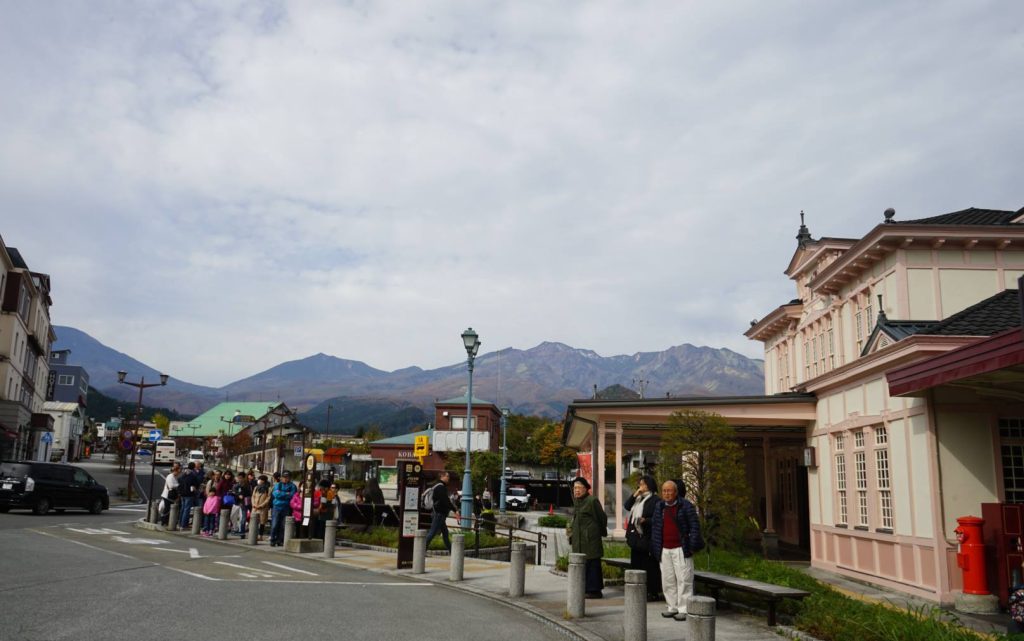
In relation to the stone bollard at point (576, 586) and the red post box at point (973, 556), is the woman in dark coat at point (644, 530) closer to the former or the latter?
the stone bollard at point (576, 586)

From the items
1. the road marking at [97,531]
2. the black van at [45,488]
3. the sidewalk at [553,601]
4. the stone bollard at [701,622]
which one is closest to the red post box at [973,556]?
the sidewalk at [553,601]

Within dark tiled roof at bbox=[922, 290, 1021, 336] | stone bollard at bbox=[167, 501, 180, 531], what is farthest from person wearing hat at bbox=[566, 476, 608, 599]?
stone bollard at bbox=[167, 501, 180, 531]

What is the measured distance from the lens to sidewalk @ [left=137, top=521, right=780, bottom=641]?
988 cm

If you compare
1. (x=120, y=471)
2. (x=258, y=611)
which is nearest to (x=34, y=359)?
(x=120, y=471)

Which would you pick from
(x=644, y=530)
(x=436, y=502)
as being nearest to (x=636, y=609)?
(x=644, y=530)

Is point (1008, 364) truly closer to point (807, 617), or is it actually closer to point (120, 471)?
point (807, 617)

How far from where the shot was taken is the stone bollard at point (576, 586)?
35.6ft

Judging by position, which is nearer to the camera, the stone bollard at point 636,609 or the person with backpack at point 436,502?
the stone bollard at point 636,609

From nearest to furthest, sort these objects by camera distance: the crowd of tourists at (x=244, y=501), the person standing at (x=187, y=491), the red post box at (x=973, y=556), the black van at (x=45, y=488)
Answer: the red post box at (x=973, y=556) → the crowd of tourists at (x=244, y=501) → the person standing at (x=187, y=491) → the black van at (x=45, y=488)

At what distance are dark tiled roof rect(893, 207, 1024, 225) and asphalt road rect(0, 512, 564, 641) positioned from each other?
48.3 ft

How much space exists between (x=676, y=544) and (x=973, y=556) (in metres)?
5.56

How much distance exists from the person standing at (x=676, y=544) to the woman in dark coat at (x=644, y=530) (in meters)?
0.46

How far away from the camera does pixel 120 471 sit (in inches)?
2505

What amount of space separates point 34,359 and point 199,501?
4611 cm
